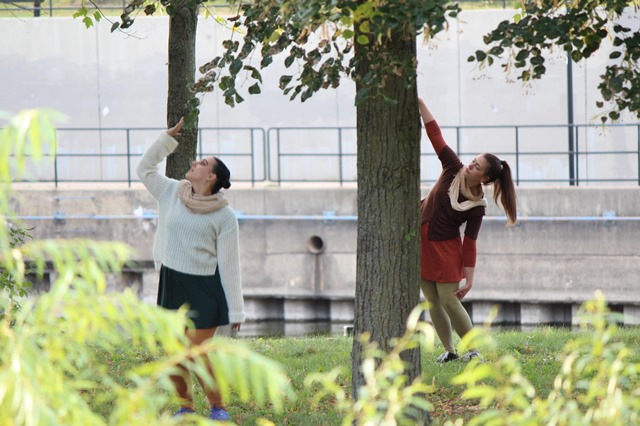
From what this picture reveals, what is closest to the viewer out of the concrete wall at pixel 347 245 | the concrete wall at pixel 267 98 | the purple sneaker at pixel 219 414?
the purple sneaker at pixel 219 414

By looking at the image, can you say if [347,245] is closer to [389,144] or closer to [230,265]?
[230,265]

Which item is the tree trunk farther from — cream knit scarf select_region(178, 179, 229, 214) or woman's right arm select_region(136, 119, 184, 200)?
woman's right arm select_region(136, 119, 184, 200)

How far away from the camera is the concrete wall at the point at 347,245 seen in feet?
49.9

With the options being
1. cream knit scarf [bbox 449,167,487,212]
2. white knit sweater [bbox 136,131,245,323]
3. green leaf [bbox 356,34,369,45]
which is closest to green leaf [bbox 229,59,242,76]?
white knit sweater [bbox 136,131,245,323]

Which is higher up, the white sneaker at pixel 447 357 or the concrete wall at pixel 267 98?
the concrete wall at pixel 267 98

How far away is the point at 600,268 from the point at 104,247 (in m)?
13.0

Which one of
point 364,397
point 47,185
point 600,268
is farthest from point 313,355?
point 47,185

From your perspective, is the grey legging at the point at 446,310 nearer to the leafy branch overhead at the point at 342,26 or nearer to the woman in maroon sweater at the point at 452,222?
the woman in maroon sweater at the point at 452,222

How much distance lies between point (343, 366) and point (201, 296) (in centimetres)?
209

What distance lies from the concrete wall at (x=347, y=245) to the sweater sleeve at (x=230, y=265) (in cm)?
942

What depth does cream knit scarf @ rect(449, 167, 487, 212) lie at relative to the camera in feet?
23.5

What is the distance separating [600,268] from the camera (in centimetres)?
1516

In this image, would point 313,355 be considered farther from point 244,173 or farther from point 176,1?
point 244,173

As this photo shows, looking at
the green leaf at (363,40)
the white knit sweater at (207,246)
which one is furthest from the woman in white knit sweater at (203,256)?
the green leaf at (363,40)
